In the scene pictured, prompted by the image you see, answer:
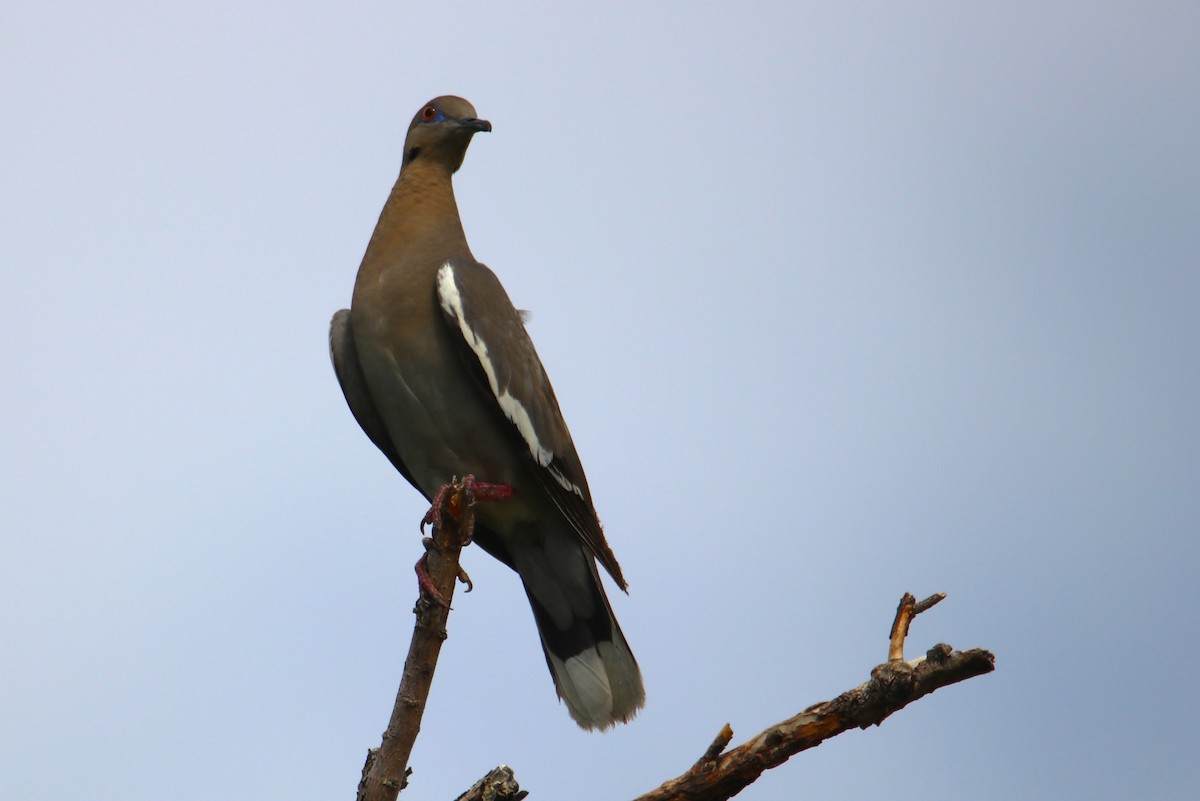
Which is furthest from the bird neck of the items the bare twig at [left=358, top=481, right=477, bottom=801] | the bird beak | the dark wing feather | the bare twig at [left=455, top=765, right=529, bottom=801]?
the bare twig at [left=455, top=765, right=529, bottom=801]

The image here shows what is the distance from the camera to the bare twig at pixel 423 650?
3.86m

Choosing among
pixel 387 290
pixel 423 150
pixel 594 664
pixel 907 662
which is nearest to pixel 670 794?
pixel 907 662

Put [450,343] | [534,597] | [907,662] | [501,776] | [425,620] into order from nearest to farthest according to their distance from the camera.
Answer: [907,662], [501,776], [425,620], [450,343], [534,597]

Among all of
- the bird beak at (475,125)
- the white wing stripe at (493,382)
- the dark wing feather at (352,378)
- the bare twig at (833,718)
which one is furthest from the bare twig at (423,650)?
the bird beak at (475,125)

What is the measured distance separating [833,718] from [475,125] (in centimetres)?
342

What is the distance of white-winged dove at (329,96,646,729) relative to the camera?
5266 millimetres

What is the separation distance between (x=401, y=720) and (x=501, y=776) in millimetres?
394

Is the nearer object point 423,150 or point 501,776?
point 501,776

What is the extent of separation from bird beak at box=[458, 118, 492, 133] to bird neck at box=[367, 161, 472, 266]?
209mm

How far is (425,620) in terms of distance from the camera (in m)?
4.11

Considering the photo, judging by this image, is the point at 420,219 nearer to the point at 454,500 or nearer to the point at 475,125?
the point at 475,125

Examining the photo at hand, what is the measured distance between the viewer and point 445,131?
604 cm

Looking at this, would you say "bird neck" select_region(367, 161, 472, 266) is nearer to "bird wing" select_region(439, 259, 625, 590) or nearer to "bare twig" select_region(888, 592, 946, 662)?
"bird wing" select_region(439, 259, 625, 590)

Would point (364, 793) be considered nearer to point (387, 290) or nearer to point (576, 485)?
point (576, 485)
